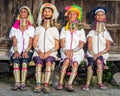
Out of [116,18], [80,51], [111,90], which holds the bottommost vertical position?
[111,90]

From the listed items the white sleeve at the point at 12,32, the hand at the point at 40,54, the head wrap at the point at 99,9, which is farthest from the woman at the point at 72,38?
the white sleeve at the point at 12,32

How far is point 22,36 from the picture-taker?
868cm

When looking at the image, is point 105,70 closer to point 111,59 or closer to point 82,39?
point 111,59

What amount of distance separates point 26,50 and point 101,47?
5.16 ft

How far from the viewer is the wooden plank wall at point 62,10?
922cm

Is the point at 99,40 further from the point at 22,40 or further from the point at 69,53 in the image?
the point at 22,40

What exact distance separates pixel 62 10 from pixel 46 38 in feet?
3.28

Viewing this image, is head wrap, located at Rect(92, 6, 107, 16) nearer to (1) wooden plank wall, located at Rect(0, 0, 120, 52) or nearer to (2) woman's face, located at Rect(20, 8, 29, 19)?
(1) wooden plank wall, located at Rect(0, 0, 120, 52)

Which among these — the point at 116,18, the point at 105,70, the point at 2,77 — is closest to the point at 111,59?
the point at 105,70

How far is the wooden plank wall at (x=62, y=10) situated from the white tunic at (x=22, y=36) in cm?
59

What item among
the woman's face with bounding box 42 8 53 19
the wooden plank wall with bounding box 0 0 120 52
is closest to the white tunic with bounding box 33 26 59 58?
the woman's face with bounding box 42 8 53 19

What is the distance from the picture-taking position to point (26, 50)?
857cm

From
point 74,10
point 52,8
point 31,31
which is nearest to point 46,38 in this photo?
point 31,31

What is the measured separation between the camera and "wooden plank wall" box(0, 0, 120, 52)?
922 centimetres
